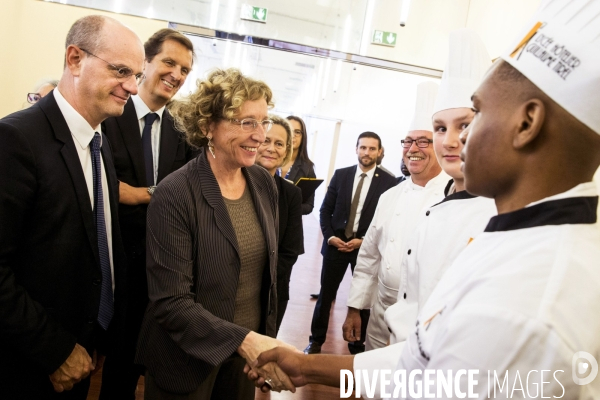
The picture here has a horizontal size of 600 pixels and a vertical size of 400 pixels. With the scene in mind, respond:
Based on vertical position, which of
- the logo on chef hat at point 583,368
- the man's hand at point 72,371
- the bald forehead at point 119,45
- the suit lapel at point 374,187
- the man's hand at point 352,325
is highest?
the bald forehead at point 119,45

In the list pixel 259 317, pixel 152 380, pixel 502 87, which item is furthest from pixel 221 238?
pixel 502 87

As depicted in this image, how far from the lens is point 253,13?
476 centimetres

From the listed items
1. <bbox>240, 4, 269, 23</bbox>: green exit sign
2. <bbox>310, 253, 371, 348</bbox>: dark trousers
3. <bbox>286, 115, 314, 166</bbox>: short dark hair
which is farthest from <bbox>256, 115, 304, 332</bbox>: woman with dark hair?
<bbox>240, 4, 269, 23</bbox>: green exit sign

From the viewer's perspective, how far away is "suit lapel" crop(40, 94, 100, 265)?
1.35 meters

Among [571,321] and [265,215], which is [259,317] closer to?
[265,215]

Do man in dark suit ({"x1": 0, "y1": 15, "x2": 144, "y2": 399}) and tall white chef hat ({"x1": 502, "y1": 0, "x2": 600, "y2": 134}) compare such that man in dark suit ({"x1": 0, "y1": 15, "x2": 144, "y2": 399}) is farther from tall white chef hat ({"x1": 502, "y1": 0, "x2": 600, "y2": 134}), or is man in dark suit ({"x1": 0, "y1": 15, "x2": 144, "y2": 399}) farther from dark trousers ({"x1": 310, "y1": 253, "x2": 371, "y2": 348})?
dark trousers ({"x1": 310, "y1": 253, "x2": 371, "y2": 348})

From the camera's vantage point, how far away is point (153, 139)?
219 cm

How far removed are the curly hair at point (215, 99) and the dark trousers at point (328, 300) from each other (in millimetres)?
2252

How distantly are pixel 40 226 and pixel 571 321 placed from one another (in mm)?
1285

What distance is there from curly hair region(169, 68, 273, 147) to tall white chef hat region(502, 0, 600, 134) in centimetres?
106

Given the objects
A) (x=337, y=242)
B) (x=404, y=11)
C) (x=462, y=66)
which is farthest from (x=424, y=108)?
(x=404, y=11)

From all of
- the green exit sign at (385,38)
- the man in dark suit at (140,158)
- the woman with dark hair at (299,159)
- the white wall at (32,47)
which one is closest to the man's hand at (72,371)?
the man in dark suit at (140,158)

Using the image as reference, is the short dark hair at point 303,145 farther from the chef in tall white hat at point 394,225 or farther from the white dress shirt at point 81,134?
the white dress shirt at point 81,134

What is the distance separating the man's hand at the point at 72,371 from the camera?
4.39 feet
